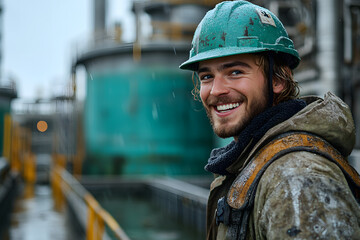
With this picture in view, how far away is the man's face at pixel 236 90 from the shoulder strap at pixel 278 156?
10.9 inches

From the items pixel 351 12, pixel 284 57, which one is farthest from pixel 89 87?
pixel 284 57

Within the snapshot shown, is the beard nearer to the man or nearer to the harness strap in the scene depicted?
the man

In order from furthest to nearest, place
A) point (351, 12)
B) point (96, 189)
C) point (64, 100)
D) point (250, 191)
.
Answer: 1. point (64, 100)
2. point (96, 189)
3. point (351, 12)
4. point (250, 191)

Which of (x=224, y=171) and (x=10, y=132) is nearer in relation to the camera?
(x=224, y=171)

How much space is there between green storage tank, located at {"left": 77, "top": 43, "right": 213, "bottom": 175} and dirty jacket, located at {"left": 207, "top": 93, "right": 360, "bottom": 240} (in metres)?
A: 17.9

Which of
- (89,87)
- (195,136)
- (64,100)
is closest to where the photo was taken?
(195,136)

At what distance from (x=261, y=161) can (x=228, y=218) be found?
0.84 feet

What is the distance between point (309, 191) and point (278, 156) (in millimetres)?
189

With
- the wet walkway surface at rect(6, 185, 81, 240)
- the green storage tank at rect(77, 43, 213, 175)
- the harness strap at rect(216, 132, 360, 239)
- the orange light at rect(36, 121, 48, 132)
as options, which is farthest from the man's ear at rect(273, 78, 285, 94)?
the orange light at rect(36, 121, 48, 132)

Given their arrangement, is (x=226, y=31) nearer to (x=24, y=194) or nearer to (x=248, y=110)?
(x=248, y=110)

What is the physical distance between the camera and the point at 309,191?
1218 mm

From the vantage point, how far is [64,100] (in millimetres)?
Result: 25719

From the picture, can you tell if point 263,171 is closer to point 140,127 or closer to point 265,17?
point 265,17

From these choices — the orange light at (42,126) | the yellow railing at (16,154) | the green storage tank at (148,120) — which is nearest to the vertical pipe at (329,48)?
the green storage tank at (148,120)
